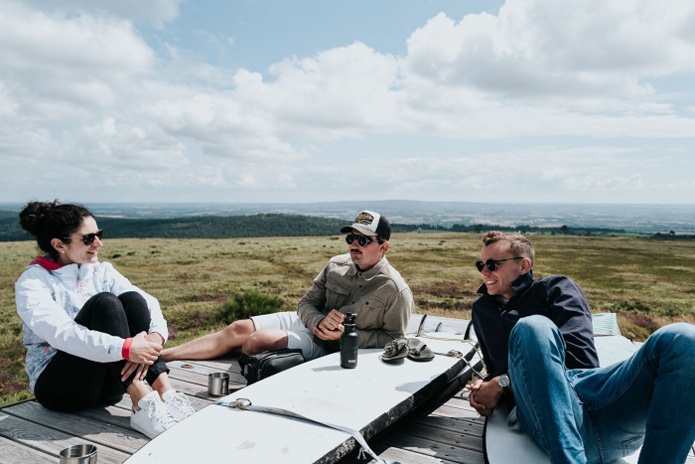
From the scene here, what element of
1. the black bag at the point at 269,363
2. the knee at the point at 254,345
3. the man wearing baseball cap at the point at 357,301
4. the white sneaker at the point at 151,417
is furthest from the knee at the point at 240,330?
the white sneaker at the point at 151,417

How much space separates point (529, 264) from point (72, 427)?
13.2 ft

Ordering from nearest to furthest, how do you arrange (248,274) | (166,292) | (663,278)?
(166,292), (248,274), (663,278)

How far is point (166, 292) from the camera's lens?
2094cm

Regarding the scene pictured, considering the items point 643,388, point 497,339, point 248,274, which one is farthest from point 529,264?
point 248,274

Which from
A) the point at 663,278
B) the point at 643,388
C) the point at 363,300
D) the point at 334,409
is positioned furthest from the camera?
the point at 663,278

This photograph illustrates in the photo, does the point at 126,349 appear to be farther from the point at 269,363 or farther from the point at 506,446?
the point at 506,446

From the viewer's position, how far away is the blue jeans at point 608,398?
275 cm

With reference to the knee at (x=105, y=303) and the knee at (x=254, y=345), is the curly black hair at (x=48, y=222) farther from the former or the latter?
the knee at (x=254, y=345)

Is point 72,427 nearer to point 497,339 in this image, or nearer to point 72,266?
point 72,266

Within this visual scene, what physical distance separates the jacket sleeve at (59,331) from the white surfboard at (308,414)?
3.07 feet

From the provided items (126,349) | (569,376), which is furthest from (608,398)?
(126,349)

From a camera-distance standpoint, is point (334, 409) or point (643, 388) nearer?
point (643, 388)

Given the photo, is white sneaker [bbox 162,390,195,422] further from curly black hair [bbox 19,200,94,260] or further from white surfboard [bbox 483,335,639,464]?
white surfboard [bbox 483,335,639,464]

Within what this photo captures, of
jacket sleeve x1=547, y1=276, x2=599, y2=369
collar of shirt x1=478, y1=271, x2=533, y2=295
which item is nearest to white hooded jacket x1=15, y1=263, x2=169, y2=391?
collar of shirt x1=478, y1=271, x2=533, y2=295
